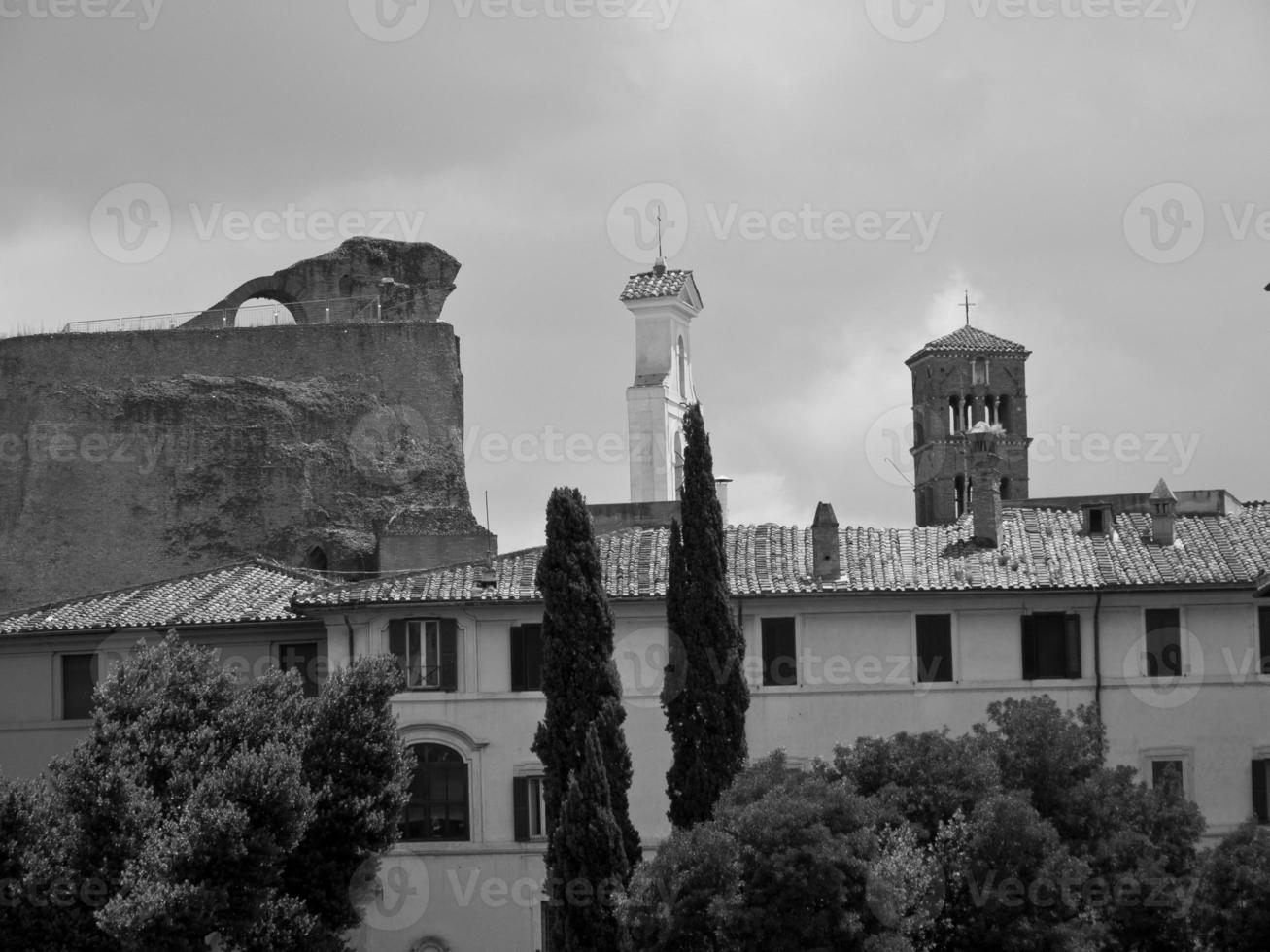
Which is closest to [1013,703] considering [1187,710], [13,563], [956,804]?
[956,804]

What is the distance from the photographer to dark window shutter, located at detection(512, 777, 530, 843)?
39.4 m

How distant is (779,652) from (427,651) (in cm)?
593

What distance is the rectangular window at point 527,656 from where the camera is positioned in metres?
39.8

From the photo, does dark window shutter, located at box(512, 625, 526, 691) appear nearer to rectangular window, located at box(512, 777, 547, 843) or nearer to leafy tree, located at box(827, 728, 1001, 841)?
rectangular window, located at box(512, 777, 547, 843)

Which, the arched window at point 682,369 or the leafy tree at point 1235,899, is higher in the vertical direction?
the arched window at point 682,369

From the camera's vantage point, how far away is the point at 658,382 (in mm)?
51906

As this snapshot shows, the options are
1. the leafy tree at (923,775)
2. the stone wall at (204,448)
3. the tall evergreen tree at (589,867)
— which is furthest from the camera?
the stone wall at (204,448)

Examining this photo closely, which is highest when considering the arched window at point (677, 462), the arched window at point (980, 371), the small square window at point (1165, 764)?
the arched window at point (980, 371)

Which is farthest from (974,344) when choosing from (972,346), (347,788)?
(347,788)

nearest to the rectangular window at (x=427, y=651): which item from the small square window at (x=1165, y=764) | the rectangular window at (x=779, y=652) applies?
the rectangular window at (x=779, y=652)

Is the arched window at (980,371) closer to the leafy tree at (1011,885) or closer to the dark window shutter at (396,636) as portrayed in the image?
the dark window shutter at (396,636)

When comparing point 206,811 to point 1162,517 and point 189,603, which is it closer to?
point 189,603

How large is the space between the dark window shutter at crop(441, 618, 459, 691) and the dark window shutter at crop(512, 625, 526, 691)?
3.16 feet

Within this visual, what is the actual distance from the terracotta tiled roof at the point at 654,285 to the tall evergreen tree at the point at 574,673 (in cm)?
1652
